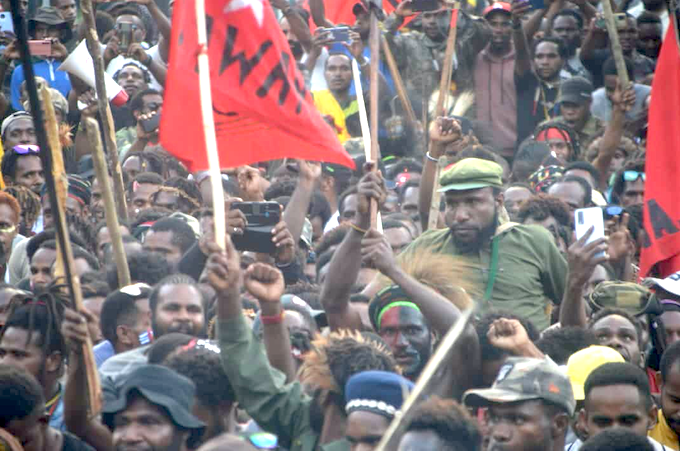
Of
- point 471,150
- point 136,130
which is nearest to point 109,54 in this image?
point 136,130

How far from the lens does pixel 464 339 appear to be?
5.77 meters

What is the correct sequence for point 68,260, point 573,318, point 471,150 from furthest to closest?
Answer: point 471,150
point 573,318
point 68,260

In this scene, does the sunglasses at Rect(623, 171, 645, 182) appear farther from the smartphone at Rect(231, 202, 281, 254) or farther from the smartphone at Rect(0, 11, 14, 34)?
the smartphone at Rect(0, 11, 14, 34)

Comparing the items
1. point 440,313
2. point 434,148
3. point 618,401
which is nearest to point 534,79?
point 434,148

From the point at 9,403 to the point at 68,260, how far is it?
0.61m

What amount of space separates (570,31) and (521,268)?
5.90 m

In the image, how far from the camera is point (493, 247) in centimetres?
722

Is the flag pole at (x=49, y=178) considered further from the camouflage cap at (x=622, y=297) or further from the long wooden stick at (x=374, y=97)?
the camouflage cap at (x=622, y=297)

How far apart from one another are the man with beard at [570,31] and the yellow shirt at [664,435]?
22.9 ft

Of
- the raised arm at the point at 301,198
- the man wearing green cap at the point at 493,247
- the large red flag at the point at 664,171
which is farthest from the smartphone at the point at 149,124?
the large red flag at the point at 664,171

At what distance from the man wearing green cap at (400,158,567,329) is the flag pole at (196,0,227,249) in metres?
1.92

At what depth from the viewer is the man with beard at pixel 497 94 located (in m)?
11.4

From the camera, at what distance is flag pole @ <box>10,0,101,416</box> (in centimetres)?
470

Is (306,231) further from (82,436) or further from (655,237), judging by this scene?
(82,436)
